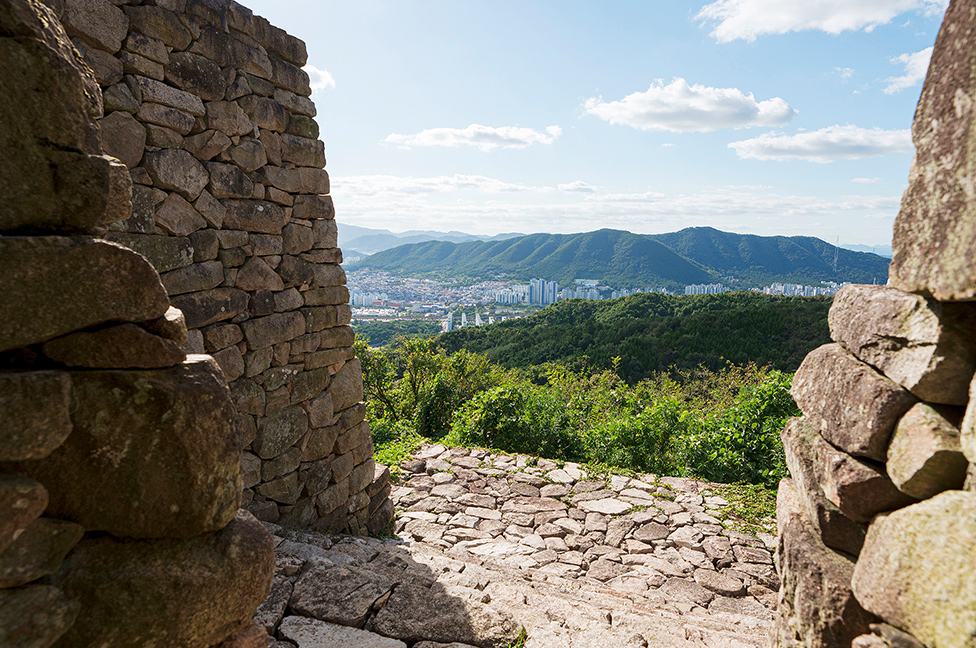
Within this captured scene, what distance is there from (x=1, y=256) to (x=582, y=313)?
34709 mm

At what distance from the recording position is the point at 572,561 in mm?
4699

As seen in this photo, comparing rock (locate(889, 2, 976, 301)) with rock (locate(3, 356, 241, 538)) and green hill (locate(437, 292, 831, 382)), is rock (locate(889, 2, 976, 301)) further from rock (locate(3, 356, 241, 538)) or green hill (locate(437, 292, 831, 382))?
green hill (locate(437, 292, 831, 382))

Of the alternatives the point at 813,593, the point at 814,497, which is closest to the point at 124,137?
the point at 814,497

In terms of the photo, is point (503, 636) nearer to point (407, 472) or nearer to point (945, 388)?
point (945, 388)

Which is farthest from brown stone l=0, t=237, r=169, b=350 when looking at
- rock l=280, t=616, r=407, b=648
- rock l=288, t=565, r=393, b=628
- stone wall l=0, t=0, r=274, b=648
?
rock l=288, t=565, r=393, b=628

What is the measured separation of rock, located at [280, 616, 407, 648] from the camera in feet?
8.23

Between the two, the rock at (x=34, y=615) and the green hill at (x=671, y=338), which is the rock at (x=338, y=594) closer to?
the rock at (x=34, y=615)

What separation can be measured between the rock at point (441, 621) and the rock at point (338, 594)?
3.2 inches

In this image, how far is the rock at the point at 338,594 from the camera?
9.02 ft

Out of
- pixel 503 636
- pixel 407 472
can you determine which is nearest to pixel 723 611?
pixel 503 636

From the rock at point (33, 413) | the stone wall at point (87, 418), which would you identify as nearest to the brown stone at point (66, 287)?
the stone wall at point (87, 418)

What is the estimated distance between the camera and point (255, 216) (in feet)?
12.5

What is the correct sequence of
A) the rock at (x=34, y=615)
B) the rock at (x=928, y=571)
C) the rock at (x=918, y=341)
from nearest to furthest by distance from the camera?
the rock at (x=34, y=615)
the rock at (x=928, y=571)
the rock at (x=918, y=341)

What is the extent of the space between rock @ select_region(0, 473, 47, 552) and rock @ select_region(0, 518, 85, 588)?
0.02 meters
